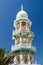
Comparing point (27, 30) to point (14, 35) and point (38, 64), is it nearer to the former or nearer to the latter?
point (14, 35)

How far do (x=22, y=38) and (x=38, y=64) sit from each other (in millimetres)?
9639

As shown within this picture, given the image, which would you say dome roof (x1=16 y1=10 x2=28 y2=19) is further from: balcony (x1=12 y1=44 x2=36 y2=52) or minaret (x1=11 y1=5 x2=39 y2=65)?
balcony (x1=12 y1=44 x2=36 y2=52)

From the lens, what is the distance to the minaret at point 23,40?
55719mm

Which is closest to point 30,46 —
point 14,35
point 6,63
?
point 14,35

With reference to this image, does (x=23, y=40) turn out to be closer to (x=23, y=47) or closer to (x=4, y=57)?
(x=23, y=47)

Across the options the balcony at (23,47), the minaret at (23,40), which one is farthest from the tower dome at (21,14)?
the balcony at (23,47)

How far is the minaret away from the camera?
5572cm

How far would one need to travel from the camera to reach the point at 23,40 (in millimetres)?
58906

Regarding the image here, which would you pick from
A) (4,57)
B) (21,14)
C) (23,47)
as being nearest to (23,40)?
(23,47)

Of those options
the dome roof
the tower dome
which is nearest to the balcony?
the tower dome

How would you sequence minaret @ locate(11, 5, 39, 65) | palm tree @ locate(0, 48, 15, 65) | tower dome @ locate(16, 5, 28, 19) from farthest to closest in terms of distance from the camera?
tower dome @ locate(16, 5, 28, 19)
minaret @ locate(11, 5, 39, 65)
palm tree @ locate(0, 48, 15, 65)

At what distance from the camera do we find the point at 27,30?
194ft

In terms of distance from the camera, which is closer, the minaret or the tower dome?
the minaret

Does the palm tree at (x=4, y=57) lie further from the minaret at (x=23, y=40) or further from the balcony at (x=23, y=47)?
the balcony at (x=23, y=47)
